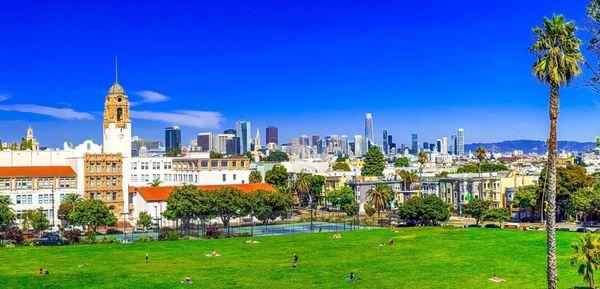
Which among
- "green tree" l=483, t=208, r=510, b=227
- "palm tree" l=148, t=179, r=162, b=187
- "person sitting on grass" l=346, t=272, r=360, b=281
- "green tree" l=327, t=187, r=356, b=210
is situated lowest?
"person sitting on grass" l=346, t=272, r=360, b=281

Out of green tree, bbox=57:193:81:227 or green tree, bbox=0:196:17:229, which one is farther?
green tree, bbox=57:193:81:227

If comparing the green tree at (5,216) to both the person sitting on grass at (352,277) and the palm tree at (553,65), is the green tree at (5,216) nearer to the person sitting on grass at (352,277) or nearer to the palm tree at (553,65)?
the person sitting on grass at (352,277)

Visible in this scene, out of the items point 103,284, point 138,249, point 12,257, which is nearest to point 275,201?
point 138,249

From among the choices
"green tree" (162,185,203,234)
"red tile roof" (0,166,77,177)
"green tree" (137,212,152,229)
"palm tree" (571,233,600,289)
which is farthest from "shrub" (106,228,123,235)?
"palm tree" (571,233,600,289)

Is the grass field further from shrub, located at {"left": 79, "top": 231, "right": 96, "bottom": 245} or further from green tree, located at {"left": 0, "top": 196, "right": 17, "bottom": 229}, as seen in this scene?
green tree, located at {"left": 0, "top": 196, "right": 17, "bottom": 229}

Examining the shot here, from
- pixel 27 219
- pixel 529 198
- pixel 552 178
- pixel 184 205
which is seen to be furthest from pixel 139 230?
pixel 552 178

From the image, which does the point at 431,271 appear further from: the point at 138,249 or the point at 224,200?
the point at 224,200

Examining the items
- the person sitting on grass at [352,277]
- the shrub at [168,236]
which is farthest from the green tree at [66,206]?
the person sitting on grass at [352,277]

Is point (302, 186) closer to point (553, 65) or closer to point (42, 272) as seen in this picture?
point (42, 272)
